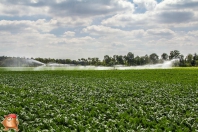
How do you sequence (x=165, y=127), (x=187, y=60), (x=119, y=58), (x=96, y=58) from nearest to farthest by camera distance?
1. (x=165, y=127)
2. (x=187, y=60)
3. (x=119, y=58)
4. (x=96, y=58)

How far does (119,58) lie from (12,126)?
16709cm

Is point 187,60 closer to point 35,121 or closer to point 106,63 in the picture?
point 106,63

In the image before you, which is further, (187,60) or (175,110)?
(187,60)

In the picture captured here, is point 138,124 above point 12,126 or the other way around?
the other way around

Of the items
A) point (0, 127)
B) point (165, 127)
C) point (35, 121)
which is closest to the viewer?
point (0, 127)

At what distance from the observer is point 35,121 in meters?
10.2

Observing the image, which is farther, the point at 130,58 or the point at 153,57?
the point at 153,57

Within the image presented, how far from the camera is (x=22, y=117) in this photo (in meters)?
10.9

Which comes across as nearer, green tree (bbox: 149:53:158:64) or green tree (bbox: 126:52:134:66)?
green tree (bbox: 126:52:134:66)

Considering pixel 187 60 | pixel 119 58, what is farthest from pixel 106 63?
pixel 187 60

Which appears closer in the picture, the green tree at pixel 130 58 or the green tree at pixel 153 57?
the green tree at pixel 130 58

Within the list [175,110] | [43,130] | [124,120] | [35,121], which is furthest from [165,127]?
[35,121]

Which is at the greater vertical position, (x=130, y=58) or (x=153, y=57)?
(x=153, y=57)

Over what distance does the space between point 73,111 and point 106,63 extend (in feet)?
531
